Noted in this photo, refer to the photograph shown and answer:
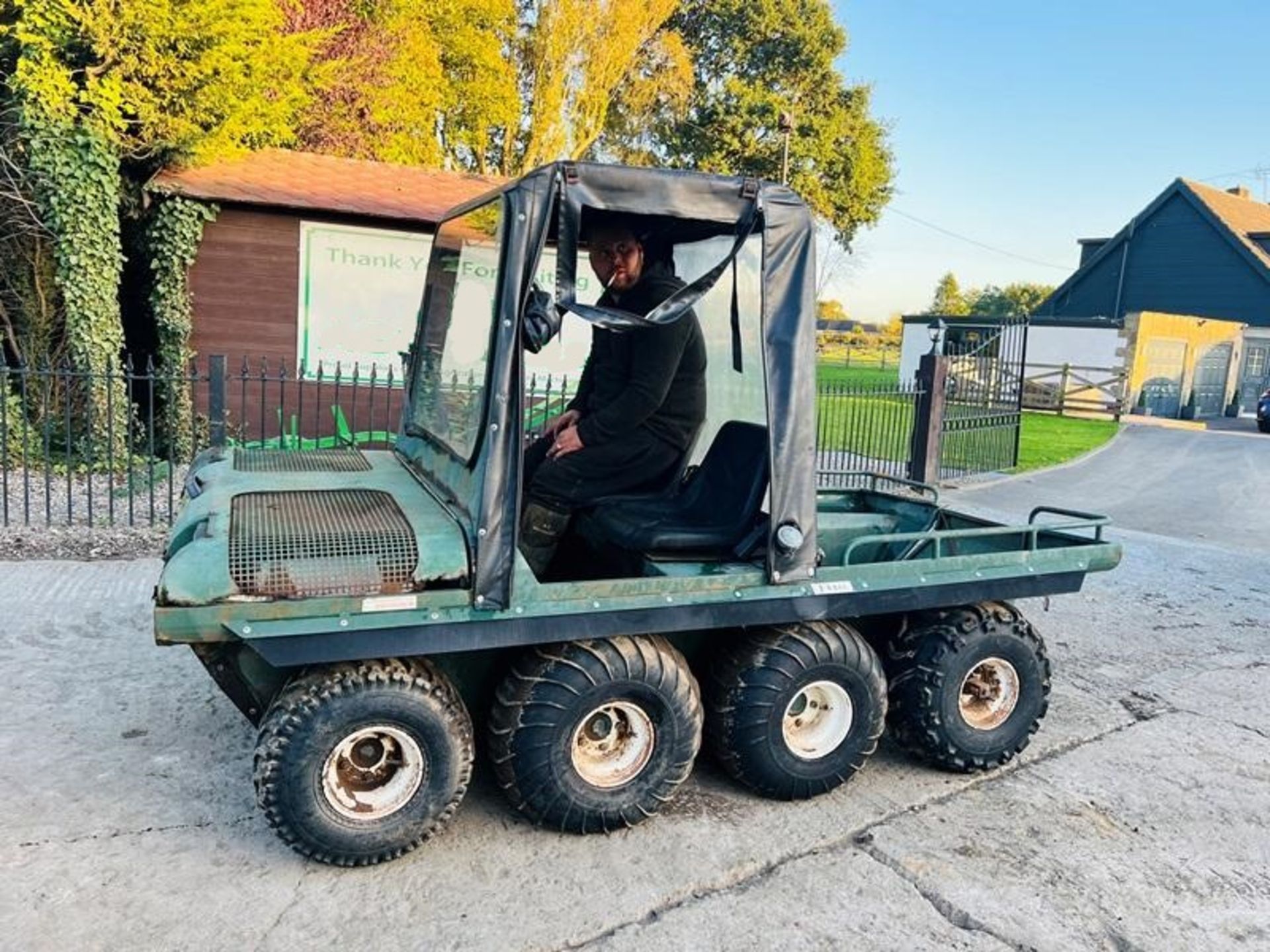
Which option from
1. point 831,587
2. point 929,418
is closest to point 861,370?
point 929,418

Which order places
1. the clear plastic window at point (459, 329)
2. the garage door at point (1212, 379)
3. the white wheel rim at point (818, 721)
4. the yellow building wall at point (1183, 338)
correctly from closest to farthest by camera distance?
the clear plastic window at point (459, 329)
the white wheel rim at point (818, 721)
the yellow building wall at point (1183, 338)
the garage door at point (1212, 379)

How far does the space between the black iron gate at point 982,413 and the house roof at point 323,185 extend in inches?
264

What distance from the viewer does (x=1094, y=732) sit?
467 cm

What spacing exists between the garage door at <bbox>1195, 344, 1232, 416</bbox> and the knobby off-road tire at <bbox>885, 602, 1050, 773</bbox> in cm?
2910

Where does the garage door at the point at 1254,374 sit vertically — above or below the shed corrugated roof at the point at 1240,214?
below

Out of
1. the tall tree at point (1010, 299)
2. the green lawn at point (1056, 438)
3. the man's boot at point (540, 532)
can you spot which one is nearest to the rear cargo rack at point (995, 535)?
the man's boot at point (540, 532)

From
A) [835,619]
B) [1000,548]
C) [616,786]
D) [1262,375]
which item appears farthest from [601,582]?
[1262,375]

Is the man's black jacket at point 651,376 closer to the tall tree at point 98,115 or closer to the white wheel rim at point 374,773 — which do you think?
the white wheel rim at point 374,773

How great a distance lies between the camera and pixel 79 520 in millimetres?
7707

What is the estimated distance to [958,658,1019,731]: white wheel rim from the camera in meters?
4.15

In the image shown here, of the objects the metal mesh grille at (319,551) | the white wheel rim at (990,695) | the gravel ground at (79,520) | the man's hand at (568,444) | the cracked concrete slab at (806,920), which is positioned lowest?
the cracked concrete slab at (806,920)

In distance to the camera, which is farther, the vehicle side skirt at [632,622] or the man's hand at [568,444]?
the man's hand at [568,444]

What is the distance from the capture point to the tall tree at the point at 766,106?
3022 cm

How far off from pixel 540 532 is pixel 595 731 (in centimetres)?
95
